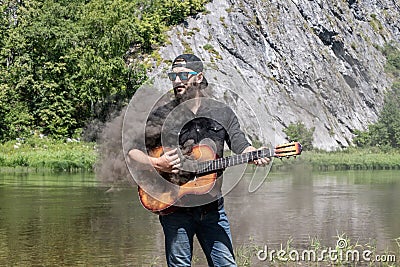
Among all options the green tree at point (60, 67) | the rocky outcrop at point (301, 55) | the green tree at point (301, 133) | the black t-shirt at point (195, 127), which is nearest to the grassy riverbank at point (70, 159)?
the green tree at point (60, 67)

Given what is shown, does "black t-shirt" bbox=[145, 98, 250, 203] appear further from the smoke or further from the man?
the smoke

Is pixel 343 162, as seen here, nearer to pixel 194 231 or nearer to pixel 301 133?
pixel 301 133

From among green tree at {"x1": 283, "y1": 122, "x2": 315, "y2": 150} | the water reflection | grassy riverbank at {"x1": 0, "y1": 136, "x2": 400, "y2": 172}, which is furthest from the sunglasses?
green tree at {"x1": 283, "y1": 122, "x2": 315, "y2": 150}

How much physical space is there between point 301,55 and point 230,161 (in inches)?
2408

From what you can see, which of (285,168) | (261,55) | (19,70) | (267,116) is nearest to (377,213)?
(267,116)

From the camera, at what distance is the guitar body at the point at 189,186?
612cm

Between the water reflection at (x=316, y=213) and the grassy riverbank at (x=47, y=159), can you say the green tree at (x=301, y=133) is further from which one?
the water reflection at (x=316, y=213)

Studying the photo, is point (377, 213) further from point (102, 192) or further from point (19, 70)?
point (19, 70)

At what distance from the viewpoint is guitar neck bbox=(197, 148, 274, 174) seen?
5874mm

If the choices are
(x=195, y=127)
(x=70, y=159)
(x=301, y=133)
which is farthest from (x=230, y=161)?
(x=301, y=133)

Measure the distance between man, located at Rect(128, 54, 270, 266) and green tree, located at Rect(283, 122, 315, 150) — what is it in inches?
1889

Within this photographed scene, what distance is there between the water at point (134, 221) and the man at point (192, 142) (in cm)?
53

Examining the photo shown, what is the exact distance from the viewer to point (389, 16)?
285ft

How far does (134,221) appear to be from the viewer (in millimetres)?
16375
